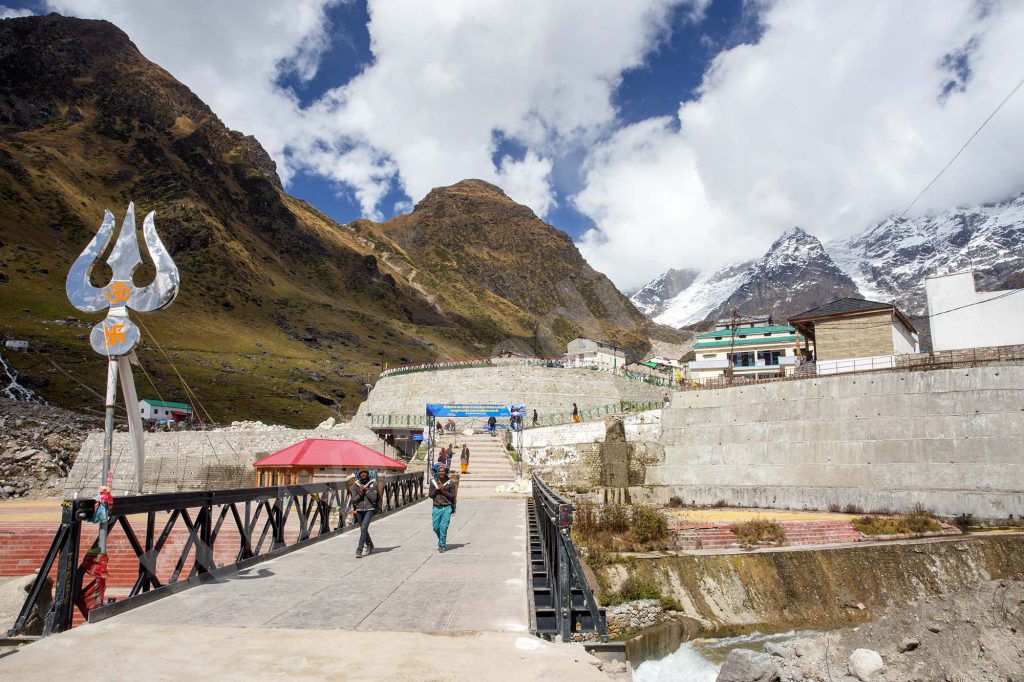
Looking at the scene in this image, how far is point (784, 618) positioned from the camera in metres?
16.9

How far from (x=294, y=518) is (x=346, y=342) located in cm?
10372

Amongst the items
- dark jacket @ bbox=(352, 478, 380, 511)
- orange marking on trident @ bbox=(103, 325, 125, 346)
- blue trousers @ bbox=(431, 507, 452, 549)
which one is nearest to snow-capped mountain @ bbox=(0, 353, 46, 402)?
orange marking on trident @ bbox=(103, 325, 125, 346)

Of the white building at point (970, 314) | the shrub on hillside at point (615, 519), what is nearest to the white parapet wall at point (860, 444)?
the shrub on hillside at point (615, 519)

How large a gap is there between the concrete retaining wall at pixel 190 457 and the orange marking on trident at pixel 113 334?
87.0 feet

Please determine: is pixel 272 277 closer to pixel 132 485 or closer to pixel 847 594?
pixel 132 485

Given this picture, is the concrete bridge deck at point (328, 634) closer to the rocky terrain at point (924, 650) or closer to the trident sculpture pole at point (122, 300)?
the trident sculpture pole at point (122, 300)

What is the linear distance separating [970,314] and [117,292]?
42913 mm

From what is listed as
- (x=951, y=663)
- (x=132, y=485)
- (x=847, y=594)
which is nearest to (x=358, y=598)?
(x=951, y=663)

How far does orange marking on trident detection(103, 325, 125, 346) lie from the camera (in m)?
13.3

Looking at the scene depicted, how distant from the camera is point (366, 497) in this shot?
37.6 feet

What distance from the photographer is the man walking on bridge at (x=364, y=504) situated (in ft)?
34.2

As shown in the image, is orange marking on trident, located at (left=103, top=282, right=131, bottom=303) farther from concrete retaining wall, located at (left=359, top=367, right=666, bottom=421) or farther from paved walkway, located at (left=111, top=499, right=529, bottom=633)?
concrete retaining wall, located at (left=359, top=367, right=666, bottom=421)

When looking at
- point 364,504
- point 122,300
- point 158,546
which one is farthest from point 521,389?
point 158,546

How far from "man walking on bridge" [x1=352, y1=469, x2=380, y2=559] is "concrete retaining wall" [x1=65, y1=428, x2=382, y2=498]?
93.0ft
